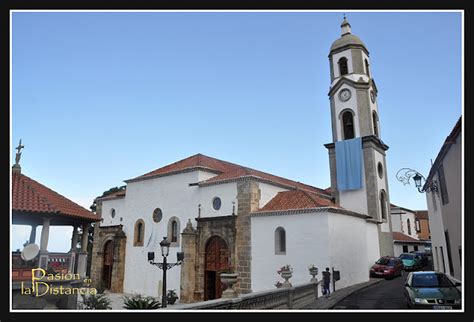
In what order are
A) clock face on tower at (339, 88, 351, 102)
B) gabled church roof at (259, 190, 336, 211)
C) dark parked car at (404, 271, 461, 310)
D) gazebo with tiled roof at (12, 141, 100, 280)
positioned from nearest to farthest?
dark parked car at (404, 271, 461, 310) → gazebo with tiled roof at (12, 141, 100, 280) → gabled church roof at (259, 190, 336, 211) → clock face on tower at (339, 88, 351, 102)

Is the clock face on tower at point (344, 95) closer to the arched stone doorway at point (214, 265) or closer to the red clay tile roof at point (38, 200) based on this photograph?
the arched stone doorway at point (214, 265)

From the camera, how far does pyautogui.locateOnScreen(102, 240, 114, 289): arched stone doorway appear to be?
25.6 metres

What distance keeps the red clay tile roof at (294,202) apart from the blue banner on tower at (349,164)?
479cm

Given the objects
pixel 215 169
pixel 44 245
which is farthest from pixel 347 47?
pixel 44 245

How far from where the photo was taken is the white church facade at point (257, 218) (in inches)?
687

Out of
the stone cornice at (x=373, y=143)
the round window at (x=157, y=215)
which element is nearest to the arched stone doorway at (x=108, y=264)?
the round window at (x=157, y=215)

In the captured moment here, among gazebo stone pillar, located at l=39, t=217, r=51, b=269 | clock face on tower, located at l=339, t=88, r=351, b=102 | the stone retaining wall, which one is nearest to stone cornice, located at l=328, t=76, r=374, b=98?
clock face on tower, located at l=339, t=88, r=351, b=102

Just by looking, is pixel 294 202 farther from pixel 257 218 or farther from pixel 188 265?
pixel 188 265

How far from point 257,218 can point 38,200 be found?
417 inches

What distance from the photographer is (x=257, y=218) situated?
18.9 m

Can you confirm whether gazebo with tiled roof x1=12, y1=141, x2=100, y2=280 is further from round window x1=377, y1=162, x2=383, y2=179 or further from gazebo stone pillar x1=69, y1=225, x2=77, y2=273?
round window x1=377, y1=162, x2=383, y2=179

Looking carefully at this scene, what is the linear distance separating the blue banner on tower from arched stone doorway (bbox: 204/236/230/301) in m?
8.93
